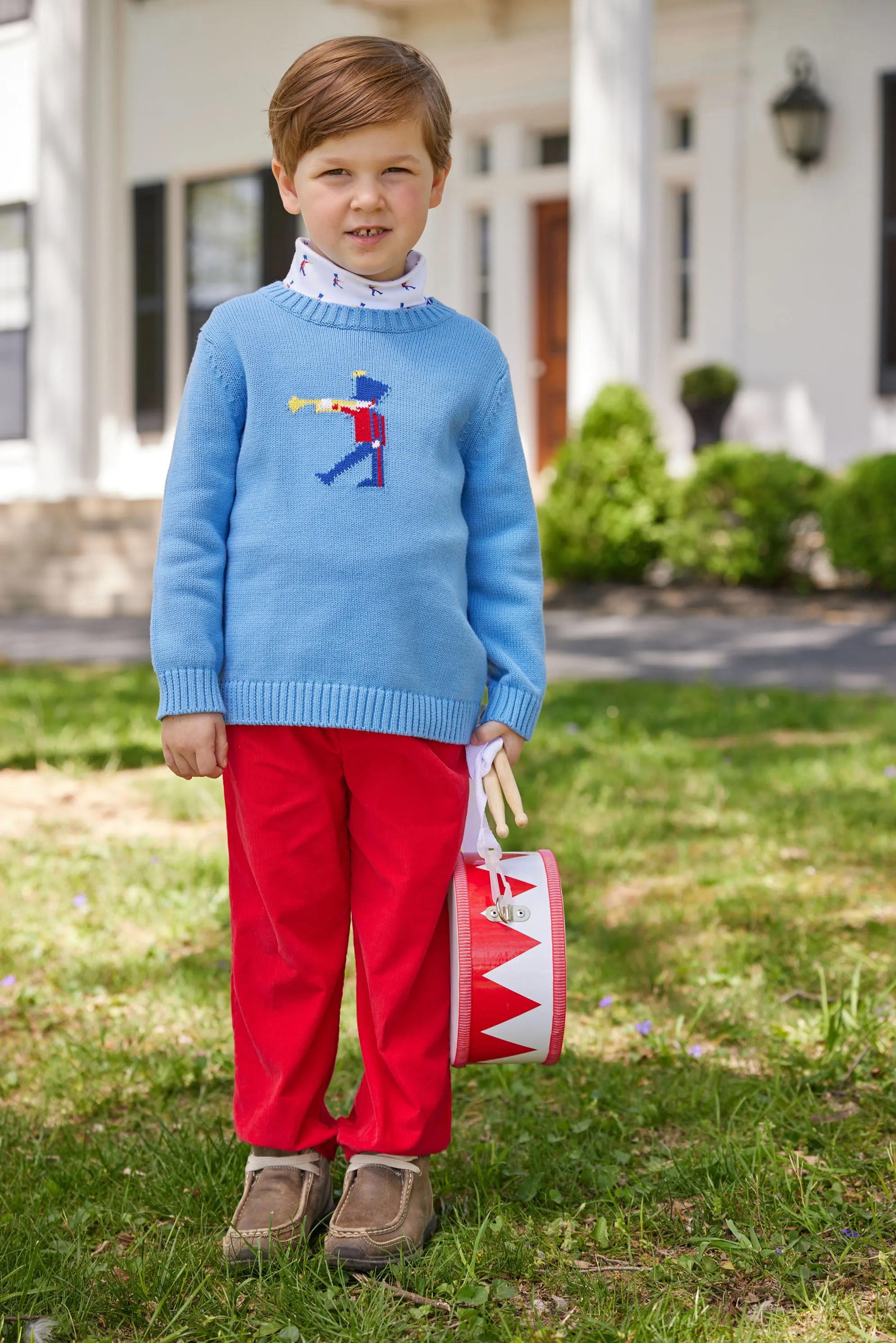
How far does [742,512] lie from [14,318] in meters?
7.77

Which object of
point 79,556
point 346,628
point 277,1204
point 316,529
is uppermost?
point 79,556

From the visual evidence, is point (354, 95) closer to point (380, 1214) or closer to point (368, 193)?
point (368, 193)

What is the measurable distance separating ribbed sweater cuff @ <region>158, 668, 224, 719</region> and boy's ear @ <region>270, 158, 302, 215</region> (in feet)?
2.07

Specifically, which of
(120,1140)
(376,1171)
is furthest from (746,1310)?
(120,1140)

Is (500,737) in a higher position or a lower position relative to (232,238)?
lower

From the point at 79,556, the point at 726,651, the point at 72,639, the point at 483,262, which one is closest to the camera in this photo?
the point at 726,651

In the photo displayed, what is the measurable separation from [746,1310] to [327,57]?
1609mm

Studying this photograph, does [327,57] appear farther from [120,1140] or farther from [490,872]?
[120,1140]

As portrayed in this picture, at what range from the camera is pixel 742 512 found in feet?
30.0

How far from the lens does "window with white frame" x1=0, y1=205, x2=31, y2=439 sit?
13.6 metres

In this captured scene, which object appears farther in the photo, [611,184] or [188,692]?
[611,184]

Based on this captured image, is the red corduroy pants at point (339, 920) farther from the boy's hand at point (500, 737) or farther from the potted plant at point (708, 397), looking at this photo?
the potted plant at point (708, 397)

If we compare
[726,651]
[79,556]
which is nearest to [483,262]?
[79,556]

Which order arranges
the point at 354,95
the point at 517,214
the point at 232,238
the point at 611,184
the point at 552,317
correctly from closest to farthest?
the point at 354,95
the point at 611,184
the point at 517,214
the point at 552,317
the point at 232,238
